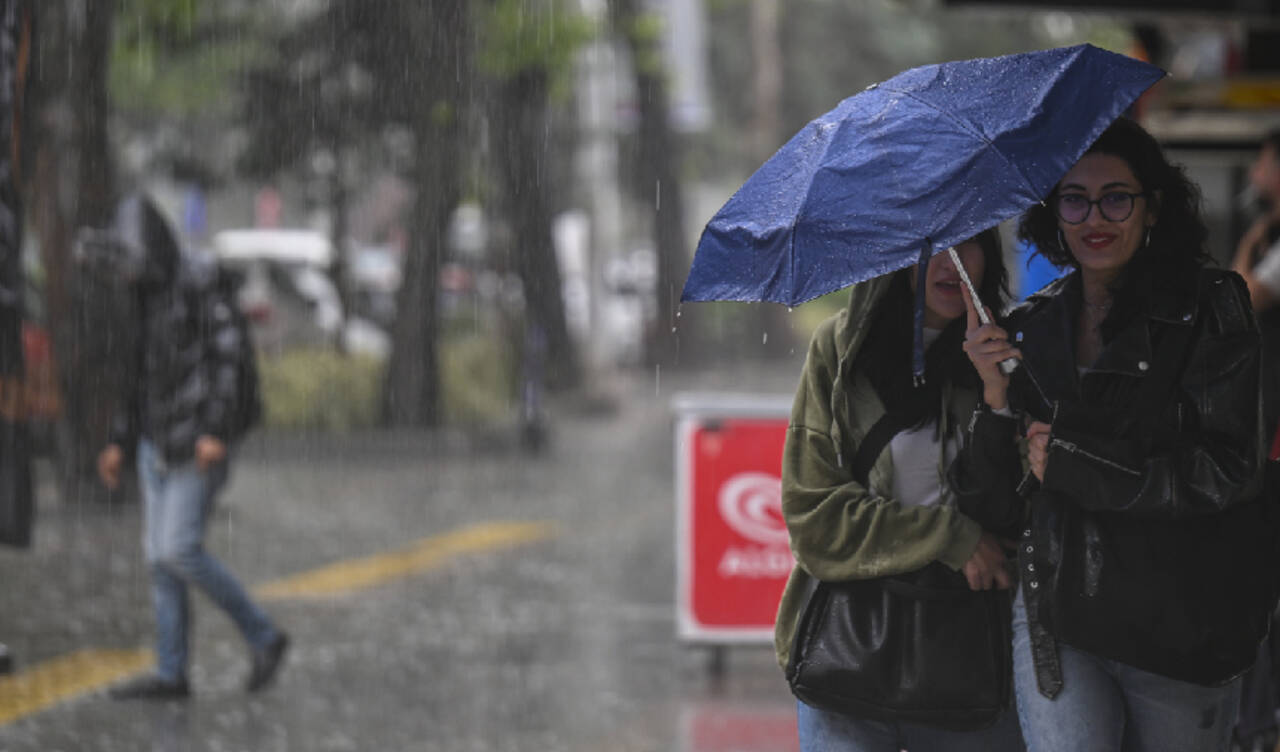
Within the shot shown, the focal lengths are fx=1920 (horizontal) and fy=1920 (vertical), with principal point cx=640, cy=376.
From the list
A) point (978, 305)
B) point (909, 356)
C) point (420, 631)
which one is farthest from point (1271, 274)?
point (420, 631)

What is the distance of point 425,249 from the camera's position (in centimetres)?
2097

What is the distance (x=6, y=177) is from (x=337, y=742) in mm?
2280

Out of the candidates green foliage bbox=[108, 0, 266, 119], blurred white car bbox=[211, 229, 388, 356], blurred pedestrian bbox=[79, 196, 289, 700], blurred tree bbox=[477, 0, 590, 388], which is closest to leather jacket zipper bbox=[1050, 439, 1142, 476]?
blurred pedestrian bbox=[79, 196, 289, 700]

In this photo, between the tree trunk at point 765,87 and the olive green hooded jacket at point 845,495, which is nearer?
the olive green hooded jacket at point 845,495

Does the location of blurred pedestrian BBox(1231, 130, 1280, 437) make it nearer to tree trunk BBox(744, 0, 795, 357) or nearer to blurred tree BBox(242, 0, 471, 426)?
blurred tree BBox(242, 0, 471, 426)

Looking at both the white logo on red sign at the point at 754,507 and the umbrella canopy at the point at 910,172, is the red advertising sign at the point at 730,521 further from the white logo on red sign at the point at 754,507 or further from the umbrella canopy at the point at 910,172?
the umbrella canopy at the point at 910,172

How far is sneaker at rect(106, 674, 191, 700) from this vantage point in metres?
7.46

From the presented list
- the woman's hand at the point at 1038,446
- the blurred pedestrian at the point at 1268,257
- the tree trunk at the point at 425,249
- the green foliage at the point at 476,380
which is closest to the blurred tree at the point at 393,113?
the tree trunk at the point at 425,249

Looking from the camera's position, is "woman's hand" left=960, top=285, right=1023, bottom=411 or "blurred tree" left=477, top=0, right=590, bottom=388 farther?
"blurred tree" left=477, top=0, right=590, bottom=388

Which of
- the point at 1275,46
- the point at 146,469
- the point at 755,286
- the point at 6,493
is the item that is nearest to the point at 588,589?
the point at 146,469

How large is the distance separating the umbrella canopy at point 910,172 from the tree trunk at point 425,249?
17455mm

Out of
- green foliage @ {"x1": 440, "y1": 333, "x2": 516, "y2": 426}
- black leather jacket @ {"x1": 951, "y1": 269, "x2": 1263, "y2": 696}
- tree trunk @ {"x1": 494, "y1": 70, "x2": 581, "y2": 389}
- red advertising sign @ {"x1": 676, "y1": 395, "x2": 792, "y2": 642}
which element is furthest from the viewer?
tree trunk @ {"x1": 494, "y1": 70, "x2": 581, "y2": 389}

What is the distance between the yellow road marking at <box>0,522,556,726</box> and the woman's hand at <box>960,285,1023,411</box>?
15.5 feet

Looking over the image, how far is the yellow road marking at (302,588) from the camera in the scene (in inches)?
299
